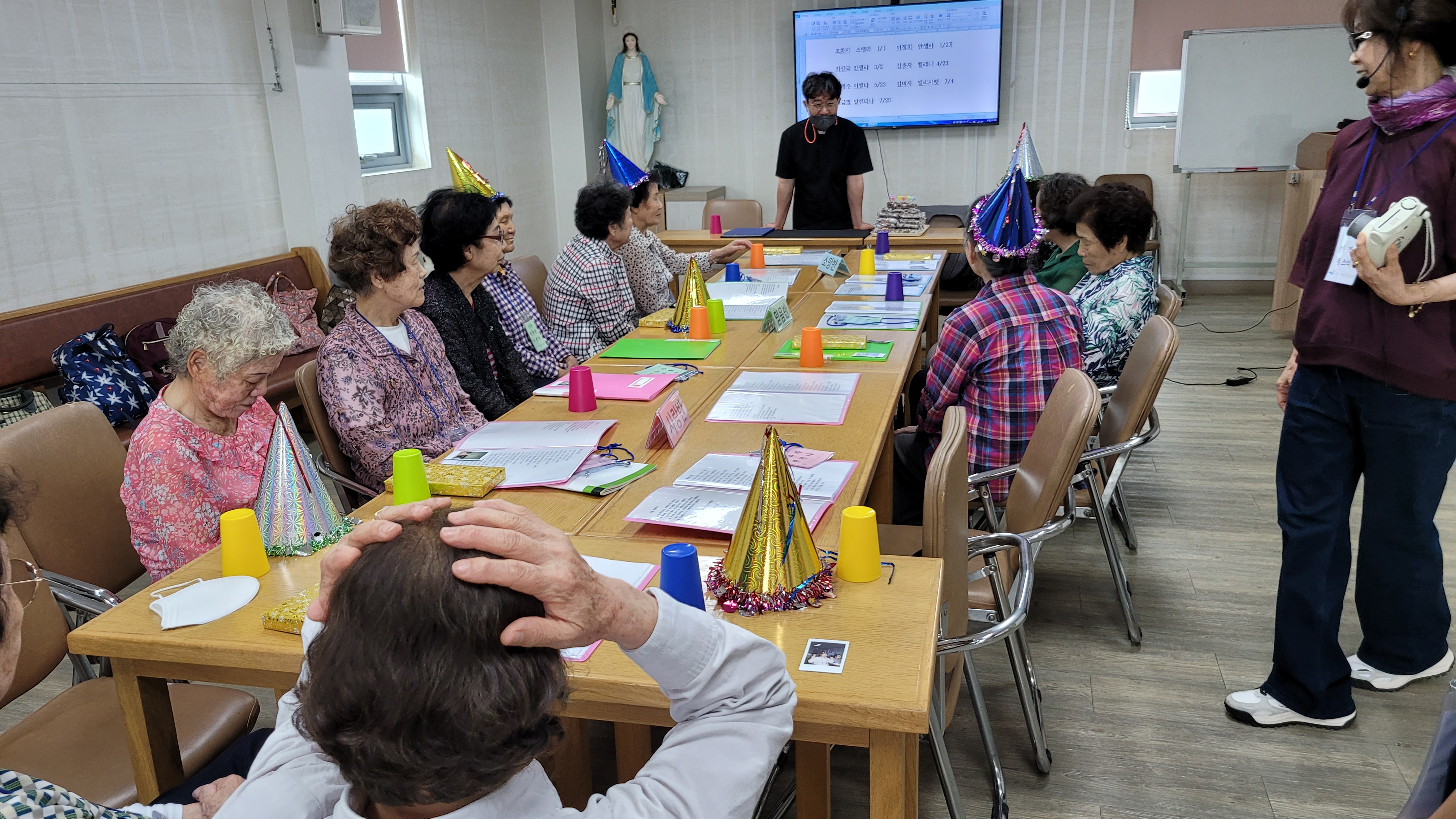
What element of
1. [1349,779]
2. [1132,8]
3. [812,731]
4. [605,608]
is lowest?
[1349,779]

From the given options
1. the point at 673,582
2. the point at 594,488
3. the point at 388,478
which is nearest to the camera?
the point at 673,582

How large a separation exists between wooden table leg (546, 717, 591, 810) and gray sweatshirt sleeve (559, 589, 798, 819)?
981mm

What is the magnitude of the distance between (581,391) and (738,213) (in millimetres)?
4095

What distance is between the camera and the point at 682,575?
1.43 meters

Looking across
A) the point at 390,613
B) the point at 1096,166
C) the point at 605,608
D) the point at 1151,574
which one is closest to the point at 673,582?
the point at 605,608

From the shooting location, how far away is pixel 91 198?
4.26 metres

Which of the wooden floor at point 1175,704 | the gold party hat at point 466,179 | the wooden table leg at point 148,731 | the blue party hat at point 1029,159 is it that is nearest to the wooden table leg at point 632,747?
the wooden floor at point 1175,704

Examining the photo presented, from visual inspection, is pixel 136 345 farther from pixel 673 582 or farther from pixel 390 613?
pixel 390 613

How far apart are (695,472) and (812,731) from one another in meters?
0.78

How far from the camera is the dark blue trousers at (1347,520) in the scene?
6.84 ft

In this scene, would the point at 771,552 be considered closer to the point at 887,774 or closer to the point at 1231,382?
the point at 887,774

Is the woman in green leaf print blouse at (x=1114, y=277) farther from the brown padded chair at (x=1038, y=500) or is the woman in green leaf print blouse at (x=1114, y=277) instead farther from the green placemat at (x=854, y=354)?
the brown padded chair at (x=1038, y=500)

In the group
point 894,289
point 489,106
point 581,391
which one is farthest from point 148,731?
point 489,106

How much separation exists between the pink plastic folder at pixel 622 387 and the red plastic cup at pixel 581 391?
0.08 ft
